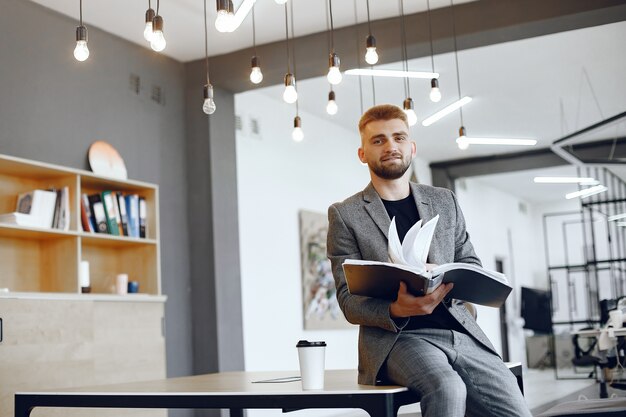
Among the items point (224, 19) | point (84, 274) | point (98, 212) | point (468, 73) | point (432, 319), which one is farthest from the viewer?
point (468, 73)

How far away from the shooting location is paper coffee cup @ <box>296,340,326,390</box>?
88.3 inches

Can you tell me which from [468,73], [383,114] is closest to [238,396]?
[383,114]

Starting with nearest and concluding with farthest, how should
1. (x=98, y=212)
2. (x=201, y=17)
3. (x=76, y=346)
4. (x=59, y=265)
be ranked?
(x=76, y=346)
(x=59, y=265)
(x=98, y=212)
(x=201, y=17)

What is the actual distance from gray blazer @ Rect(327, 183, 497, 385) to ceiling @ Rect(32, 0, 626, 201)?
3347 mm

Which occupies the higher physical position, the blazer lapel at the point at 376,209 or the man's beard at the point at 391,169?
the man's beard at the point at 391,169

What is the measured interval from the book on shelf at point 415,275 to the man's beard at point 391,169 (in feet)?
1.02

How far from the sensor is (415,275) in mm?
2160

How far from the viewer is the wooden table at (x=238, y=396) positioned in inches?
83.6

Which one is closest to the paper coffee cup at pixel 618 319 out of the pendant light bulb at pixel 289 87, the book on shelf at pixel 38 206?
the pendant light bulb at pixel 289 87

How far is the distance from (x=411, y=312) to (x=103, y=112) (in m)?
4.13

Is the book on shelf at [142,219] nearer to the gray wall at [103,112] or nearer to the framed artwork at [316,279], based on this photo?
the gray wall at [103,112]

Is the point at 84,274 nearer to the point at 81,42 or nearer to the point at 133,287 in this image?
the point at 133,287

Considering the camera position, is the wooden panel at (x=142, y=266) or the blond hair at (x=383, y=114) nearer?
the blond hair at (x=383, y=114)

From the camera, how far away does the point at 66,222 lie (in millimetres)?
4977
